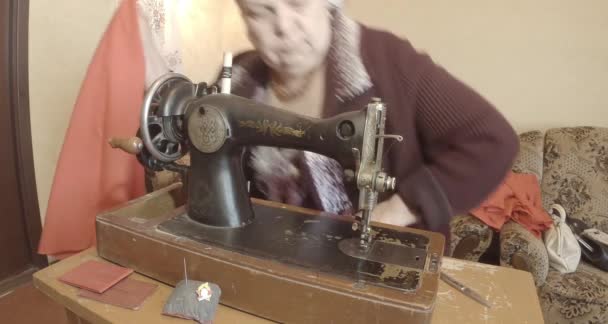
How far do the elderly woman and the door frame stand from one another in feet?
3.95

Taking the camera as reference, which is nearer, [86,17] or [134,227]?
[134,227]

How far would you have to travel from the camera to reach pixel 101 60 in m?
1.15

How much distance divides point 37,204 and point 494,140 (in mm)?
1980

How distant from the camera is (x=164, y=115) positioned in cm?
80

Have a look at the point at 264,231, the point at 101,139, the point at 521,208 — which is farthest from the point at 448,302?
the point at 521,208

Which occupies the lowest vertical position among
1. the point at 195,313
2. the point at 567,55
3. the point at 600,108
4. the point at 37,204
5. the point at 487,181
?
the point at 37,204

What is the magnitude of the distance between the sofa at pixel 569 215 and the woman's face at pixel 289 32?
98 cm

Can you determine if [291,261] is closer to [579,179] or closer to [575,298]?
[575,298]

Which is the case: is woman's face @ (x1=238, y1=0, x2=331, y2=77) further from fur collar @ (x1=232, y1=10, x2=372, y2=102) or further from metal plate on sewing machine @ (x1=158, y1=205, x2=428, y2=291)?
metal plate on sewing machine @ (x1=158, y1=205, x2=428, y2=291)

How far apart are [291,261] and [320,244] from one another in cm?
8

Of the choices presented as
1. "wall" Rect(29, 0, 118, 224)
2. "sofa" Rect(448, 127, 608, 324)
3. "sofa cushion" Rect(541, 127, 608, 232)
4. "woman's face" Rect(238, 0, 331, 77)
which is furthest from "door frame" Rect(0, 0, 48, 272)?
"sofa cushion" Rect(541, 127, 608, 232)

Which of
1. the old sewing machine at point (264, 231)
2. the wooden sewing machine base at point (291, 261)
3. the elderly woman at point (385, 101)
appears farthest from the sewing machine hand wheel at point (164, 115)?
the elderly woman at point (385, 101)

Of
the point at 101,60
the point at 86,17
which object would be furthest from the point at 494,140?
the point at 86,17

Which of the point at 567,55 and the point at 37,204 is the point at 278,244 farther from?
the point at 37,204
